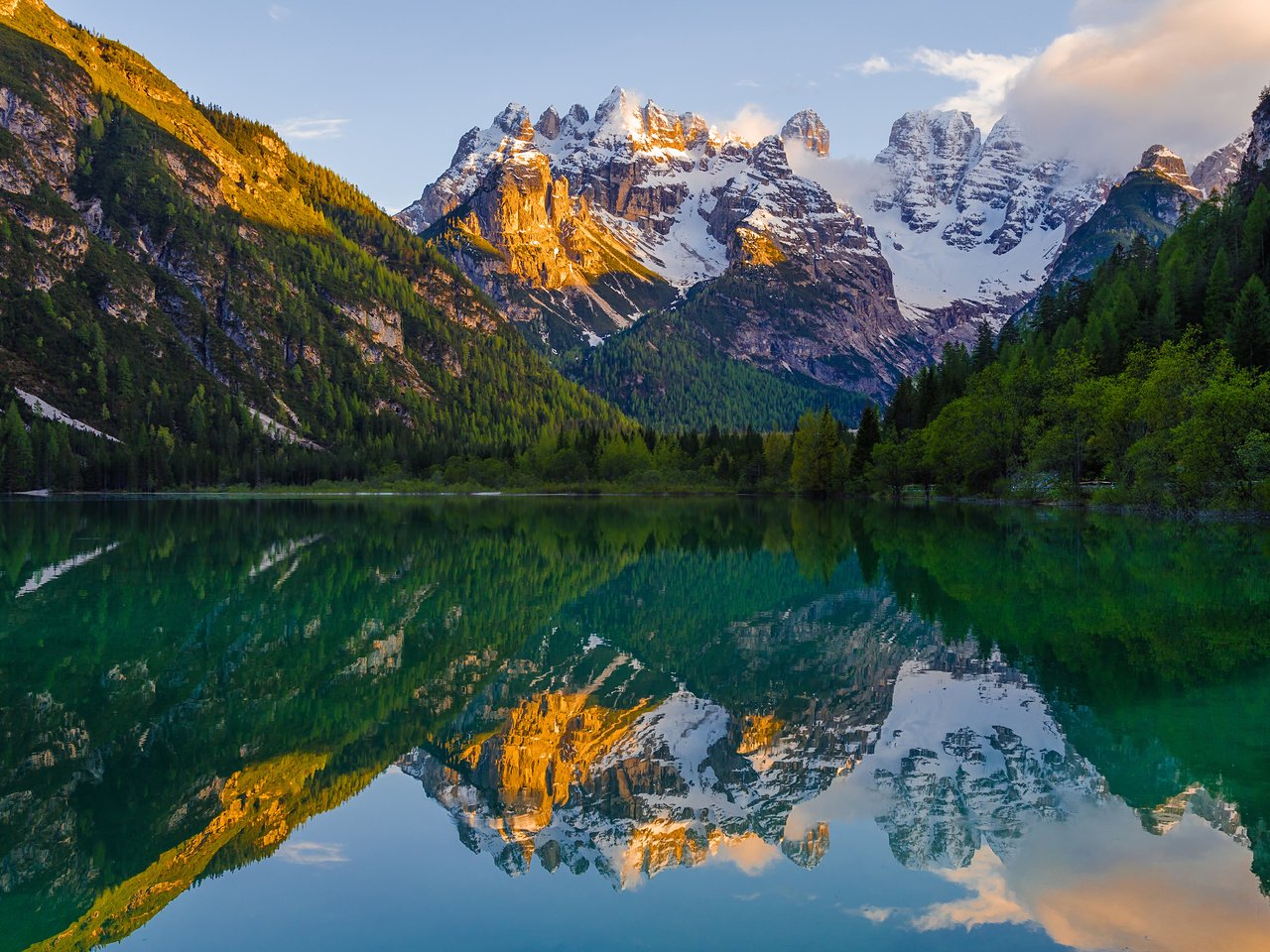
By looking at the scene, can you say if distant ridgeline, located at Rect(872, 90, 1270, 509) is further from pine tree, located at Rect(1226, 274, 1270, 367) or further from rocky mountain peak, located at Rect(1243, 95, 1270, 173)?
rocky mountain peak, located at Rect(1243, 95, 1270, 173)

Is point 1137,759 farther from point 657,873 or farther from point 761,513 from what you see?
point 761,513

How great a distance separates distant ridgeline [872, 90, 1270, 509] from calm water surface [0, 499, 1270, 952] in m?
37.7

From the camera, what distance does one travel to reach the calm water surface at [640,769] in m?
9.70

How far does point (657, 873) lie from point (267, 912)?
408cm

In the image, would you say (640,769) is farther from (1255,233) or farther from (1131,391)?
(1255,233)

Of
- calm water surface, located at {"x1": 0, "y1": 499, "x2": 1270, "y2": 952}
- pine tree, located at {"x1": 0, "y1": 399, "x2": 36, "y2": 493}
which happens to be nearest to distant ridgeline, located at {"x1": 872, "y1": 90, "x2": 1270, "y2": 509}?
calm water surface, located at {"x1": 0, "y1": 499, "x2": 1270, "y2": 952}

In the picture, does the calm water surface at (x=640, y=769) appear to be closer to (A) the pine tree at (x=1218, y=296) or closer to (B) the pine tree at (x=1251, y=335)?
(B) the pine tree at (x=1251, y=335)

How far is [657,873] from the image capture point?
10.7 metres

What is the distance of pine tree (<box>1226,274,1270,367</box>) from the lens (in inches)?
3127

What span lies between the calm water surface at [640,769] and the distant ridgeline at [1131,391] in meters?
37.7

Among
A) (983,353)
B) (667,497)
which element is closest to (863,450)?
(983,353)

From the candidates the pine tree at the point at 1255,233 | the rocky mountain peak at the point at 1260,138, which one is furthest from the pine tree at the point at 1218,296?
the rocky mountain peak at the point at 1260,138

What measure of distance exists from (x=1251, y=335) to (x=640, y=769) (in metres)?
84.2

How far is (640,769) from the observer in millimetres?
14523
